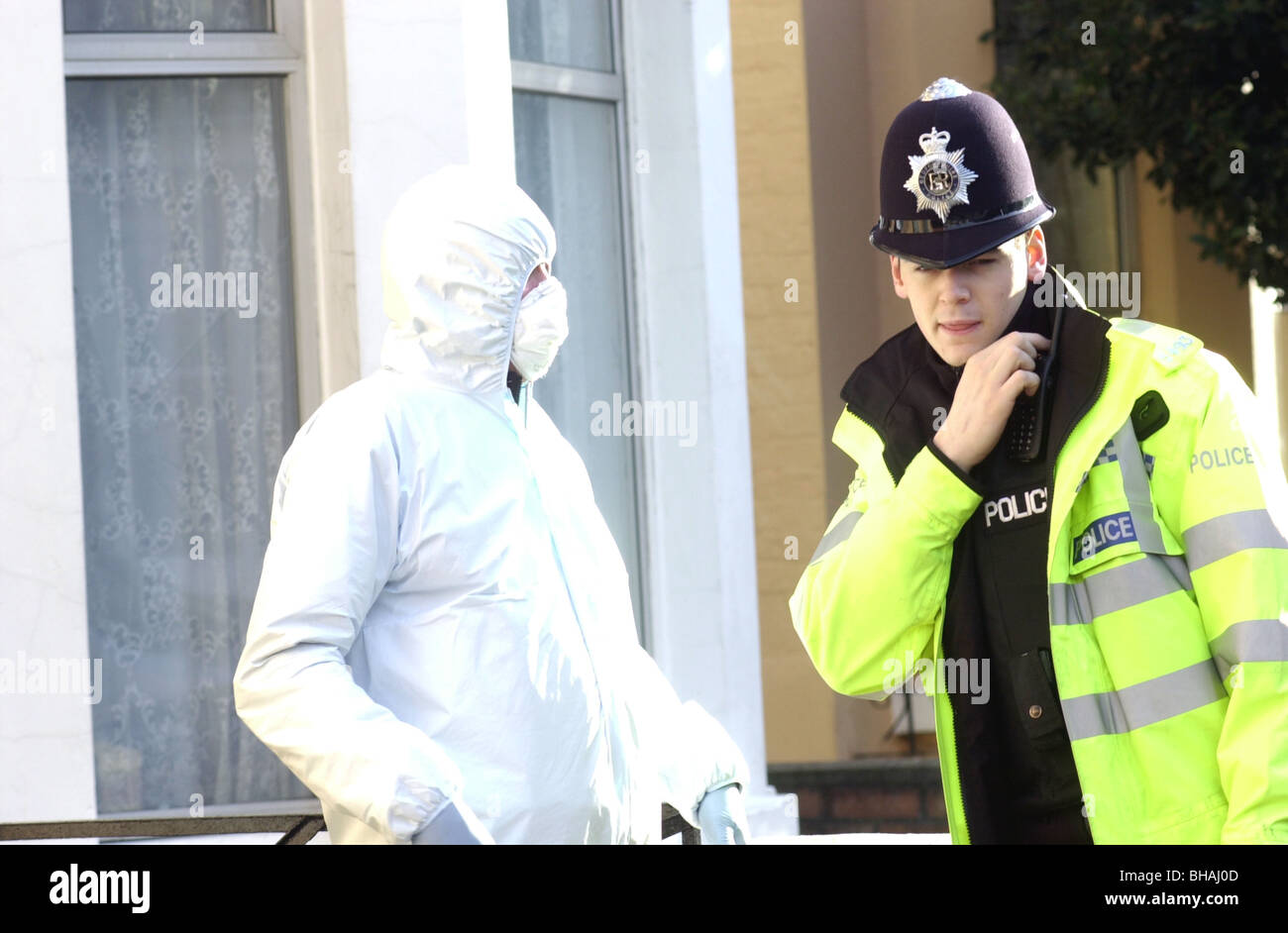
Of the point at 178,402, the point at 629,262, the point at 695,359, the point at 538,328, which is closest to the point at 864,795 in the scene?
the point at 695,359

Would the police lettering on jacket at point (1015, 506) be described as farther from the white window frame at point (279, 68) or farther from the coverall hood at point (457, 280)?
the white window frame at point (279, 68)

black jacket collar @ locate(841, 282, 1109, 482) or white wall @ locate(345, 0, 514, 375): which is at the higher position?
white wall @ locate(345, 0, 514, 375)

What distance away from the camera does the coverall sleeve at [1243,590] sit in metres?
1.93

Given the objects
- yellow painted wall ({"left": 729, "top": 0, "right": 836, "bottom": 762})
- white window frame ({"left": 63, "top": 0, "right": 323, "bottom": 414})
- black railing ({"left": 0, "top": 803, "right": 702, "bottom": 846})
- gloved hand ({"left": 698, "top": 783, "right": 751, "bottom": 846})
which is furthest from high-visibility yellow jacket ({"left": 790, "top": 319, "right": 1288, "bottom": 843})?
yellow painted wall ({"left": 729, "top": 0, "right": 836, "bottom": 762})

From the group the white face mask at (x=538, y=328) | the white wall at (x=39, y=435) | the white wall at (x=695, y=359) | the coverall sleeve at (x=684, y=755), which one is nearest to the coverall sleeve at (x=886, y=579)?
the coverall sleeve at (x=684, y=755)

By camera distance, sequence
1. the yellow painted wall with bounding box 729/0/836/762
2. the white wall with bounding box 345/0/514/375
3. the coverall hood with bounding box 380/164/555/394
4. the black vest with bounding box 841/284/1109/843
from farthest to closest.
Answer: the yellow painted wall with bounding box 729/0/836/762 → the white wall with bounding box 345/0/514/375 → the coverall hood with bounding box 380/164/555/394 → the black vest with bounding box 841/284/1109/843

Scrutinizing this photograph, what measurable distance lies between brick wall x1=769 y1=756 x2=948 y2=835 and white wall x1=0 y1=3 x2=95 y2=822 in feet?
11.9

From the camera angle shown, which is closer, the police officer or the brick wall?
the police officer

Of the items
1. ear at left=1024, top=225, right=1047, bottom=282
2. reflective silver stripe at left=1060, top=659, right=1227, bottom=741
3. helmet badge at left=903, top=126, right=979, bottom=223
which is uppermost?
helmet badge at left=903, top=126, right=979, bottom=223

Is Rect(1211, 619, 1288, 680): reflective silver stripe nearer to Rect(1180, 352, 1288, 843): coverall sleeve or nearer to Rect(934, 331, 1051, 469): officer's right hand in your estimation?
Rect(1180, 352, 1288, 843): coverall sleeve

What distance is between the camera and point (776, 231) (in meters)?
8.45

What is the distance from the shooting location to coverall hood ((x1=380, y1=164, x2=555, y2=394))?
2.70 m
